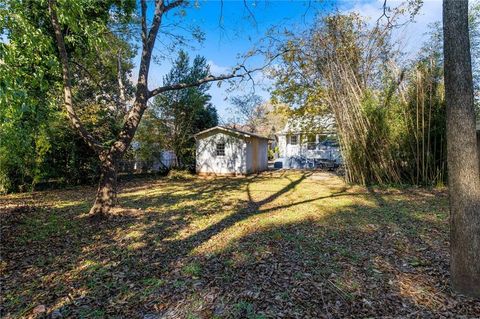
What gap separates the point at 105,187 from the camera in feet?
17.8

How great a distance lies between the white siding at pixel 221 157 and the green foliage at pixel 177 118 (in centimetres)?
72

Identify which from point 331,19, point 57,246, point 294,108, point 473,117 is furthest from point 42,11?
point 294,108

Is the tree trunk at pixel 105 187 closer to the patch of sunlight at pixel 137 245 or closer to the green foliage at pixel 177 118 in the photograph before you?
the patch of sunlight at pixel 137 245

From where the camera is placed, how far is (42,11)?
503cm

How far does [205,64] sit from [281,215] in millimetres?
12641

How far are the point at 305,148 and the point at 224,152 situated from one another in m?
6.09

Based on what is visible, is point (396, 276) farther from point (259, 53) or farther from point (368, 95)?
point (368, 95)

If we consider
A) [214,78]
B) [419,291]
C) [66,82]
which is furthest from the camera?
[214,78]

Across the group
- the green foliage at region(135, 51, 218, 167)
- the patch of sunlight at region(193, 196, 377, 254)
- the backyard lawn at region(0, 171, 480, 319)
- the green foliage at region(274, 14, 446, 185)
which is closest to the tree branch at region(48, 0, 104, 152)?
the backyard lawn at region(0, 171, 480, 319)

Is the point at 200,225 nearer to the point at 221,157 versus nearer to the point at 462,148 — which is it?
the point at 462,148

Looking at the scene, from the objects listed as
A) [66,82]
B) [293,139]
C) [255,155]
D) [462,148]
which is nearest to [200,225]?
[66,82]

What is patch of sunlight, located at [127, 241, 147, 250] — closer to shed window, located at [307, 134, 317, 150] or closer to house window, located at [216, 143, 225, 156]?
house window, located at [216, 143, 225, 156]

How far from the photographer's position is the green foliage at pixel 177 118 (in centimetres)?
1380

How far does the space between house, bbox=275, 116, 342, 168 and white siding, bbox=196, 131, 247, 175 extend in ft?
11.5
